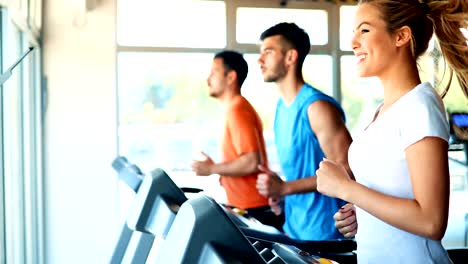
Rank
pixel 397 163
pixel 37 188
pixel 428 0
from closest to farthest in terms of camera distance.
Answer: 1. pixel 397 163
2. pixel 428 0
3. pixel 37 188

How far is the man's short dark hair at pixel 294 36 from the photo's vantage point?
2.90 m

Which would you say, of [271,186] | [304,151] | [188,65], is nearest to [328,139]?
[304,151]

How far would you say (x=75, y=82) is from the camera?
4.82 metres

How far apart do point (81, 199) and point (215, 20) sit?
5.97ft

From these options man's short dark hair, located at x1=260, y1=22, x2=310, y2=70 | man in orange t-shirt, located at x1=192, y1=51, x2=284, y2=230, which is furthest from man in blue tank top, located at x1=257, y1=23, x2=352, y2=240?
man in orange t-shirt, located at x1=192, y1=51, x2=284, y2=230

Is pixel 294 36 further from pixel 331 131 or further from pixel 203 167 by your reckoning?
pixel 203 167

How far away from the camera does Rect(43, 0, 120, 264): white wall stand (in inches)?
188

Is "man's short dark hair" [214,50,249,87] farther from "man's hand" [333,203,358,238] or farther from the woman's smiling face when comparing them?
the woman's smiling face

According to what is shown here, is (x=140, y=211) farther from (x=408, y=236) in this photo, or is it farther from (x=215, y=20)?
(x=215, y=20)

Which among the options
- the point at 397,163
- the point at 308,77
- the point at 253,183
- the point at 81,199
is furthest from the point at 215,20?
the point at 397,163

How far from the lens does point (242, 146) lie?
132 inches

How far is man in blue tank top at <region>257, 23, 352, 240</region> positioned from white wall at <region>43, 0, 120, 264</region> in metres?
2.40

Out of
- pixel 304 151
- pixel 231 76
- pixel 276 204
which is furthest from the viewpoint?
pixel 231 76

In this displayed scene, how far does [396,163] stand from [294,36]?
1681mm
